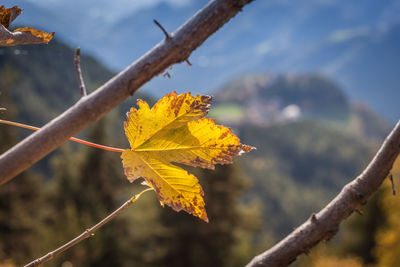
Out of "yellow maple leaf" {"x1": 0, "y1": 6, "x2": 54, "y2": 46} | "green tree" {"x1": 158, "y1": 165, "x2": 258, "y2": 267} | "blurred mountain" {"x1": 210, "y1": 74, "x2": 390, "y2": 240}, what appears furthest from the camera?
"blurred mountain" {"x1": 210, "y1": 74, "x2": 390, "y2": 240}

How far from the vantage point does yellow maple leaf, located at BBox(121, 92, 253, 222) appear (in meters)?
0.47

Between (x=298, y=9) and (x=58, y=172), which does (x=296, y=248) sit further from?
(x=298, y=9)

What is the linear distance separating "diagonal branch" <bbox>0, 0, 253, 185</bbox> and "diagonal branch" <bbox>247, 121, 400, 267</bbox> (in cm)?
40

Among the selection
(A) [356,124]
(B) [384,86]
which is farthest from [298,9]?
(A) [356,124]

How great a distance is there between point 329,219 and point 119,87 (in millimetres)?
455

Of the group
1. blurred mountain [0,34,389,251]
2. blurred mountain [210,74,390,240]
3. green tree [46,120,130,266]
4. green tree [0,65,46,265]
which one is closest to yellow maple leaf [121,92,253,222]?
blurred mountain [0,34,389,251]

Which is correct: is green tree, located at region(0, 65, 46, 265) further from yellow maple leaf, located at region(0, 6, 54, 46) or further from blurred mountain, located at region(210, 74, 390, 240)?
blurred mountain, located at region(210, 74, 390, 240)

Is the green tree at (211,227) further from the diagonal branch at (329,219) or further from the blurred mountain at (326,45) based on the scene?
the blurred mountain at (326,45)

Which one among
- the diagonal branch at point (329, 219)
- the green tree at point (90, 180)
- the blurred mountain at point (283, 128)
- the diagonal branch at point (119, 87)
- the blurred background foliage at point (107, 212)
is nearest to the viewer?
the diagonal branch at point (119, 87)

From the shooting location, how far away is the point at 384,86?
323ft

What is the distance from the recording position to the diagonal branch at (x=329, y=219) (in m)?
0.59

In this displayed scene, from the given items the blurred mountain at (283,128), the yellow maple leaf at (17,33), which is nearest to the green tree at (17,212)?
the blurred mountain at (283,128)

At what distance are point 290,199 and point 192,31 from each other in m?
46.7

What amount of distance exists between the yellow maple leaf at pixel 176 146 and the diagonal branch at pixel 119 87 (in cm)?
8
